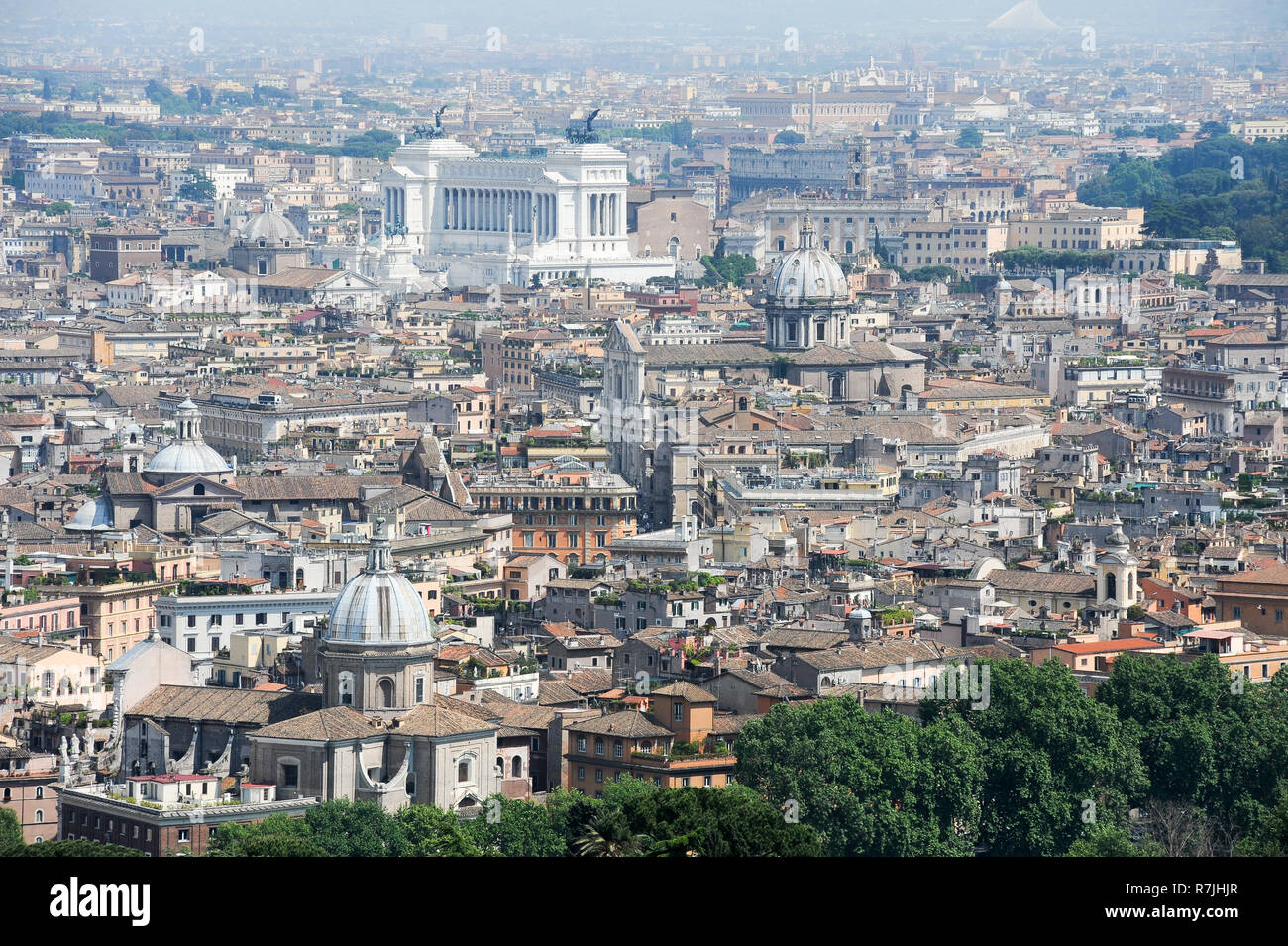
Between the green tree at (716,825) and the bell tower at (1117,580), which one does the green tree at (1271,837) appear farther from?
the bell tower at (1117,580)

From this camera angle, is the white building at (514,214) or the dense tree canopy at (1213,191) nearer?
the white building at (514,214)

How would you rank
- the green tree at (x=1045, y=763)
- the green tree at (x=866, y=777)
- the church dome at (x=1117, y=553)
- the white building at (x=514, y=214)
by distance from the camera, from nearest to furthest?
1. the green tree at (x=866, y=777)
2. the green tree at (x=1045, y=763)
3. the church dome at (x=1117, y=553)
4. the white building at (x=514, y=214)

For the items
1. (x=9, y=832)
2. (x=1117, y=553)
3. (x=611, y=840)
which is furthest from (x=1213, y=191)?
(x=611, y=840)

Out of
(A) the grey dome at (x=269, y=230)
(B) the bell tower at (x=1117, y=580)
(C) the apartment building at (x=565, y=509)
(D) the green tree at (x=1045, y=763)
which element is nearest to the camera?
(D) the green tree at (x=1045, y=763)

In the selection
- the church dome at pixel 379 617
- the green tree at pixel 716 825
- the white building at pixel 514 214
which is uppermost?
the church dome at pixel 379 617

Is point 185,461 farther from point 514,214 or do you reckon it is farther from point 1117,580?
point 514,214

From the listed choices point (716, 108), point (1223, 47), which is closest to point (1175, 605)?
point (1223, 47)

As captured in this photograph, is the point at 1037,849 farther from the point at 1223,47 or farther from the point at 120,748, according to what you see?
the point at 1223,47

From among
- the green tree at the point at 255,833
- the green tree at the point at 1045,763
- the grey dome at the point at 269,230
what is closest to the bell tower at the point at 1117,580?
the green tree at the point at 1045,763
